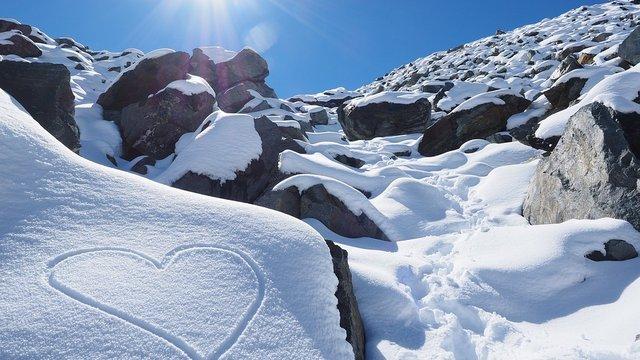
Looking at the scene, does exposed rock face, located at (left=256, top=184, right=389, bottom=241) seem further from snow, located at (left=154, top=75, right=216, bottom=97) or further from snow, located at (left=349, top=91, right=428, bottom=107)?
snow, located at (left=349, top=91, right=428, bottom=107)

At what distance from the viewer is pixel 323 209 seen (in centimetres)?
869

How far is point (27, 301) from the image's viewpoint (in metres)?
2.67

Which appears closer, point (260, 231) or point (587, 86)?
point (260, 231)

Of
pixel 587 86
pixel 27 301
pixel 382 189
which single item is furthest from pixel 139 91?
pixel 587 86

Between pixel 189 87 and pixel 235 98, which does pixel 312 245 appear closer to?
pixel 189 87

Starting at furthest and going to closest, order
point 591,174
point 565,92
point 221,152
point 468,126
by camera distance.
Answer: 1. point 468,126
2. point 565,92
3. point 221,152
4. point 591,174

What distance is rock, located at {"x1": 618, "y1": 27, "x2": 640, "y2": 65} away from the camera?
19906mm

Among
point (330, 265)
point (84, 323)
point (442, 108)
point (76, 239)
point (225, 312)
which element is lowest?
point (442, 108)

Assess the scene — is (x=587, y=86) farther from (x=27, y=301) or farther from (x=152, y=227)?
(x=27, y=301)

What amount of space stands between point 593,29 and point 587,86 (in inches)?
1582

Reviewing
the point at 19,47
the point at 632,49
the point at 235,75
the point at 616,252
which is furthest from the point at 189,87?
the point at 632,49

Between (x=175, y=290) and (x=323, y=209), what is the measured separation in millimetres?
5671

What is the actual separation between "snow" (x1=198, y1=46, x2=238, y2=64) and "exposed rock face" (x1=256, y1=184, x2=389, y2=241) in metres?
25.7

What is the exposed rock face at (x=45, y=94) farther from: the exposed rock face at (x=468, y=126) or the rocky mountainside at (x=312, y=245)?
the exposed rock face at (x=468, y=126)
